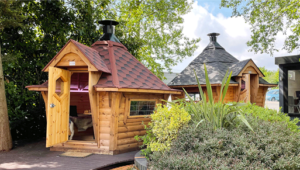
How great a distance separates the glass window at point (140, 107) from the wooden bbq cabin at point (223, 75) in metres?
2.72

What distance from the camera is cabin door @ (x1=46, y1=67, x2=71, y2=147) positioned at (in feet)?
19.3

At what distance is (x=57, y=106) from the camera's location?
241 inches

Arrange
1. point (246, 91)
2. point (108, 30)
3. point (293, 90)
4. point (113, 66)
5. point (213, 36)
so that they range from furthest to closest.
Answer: point (213, 36) < point (246, 91) < point (293, 90) < point (108, 30) < point (113, 66)

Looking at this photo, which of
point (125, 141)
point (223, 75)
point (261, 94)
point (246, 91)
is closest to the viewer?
point (125, 141)

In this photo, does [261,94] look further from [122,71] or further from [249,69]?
[122,71]

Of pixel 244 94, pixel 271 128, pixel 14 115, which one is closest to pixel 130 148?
pixel 271 128

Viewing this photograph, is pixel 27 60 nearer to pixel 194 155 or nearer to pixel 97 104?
pixel 97 104

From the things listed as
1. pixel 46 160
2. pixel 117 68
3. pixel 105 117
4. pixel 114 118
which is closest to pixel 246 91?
pixel 117 68

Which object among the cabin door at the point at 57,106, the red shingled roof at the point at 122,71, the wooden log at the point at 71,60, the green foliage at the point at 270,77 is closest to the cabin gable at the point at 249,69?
the red shingled roof at the point at 122,71

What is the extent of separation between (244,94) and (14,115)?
927 centimetres

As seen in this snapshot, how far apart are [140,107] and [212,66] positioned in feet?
21.2

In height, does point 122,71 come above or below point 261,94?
above

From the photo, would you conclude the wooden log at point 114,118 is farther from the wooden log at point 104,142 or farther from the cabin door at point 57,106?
the cabin door at point 57,106

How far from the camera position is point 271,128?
4.42 metres
